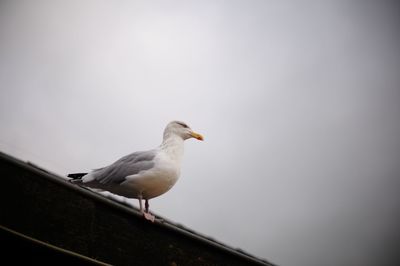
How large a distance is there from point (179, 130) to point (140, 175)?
4.72ft

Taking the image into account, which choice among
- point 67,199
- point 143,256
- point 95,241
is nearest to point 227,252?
point 143,256

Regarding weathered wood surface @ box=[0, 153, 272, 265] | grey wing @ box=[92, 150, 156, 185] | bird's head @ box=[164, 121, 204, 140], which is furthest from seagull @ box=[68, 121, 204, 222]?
weathered wood surface @ box=[0, 153, 272, 265]

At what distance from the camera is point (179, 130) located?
20.5 feet

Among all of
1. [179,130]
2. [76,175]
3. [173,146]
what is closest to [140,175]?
[173,146]

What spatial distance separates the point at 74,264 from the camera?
10.4 feet

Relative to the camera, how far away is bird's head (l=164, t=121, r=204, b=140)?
243 inches

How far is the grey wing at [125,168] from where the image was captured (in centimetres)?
515

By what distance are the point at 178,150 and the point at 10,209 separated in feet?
9.82

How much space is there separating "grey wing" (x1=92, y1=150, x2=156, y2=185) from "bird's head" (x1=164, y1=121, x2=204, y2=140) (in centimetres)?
75

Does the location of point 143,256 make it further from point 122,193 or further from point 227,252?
point 122,193

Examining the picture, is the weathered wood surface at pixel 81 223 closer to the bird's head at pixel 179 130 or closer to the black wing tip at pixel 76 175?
the black wing tip at pixel 76 175

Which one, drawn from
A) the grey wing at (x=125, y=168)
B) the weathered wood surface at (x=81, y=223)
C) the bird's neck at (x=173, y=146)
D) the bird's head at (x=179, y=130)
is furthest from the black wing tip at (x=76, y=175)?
the weathered wood surface at (x=81, y=223)

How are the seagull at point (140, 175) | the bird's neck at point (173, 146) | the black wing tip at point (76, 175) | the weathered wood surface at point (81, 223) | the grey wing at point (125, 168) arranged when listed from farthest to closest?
the bird's neck at point (173, 146) → the black wing tip at point (76, 175) → the grey wing at point (125, 168) → the seagull at point (140, 175) → the weathered wood surface at point (81, 223)

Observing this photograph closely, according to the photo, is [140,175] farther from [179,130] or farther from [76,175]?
[179,130]
